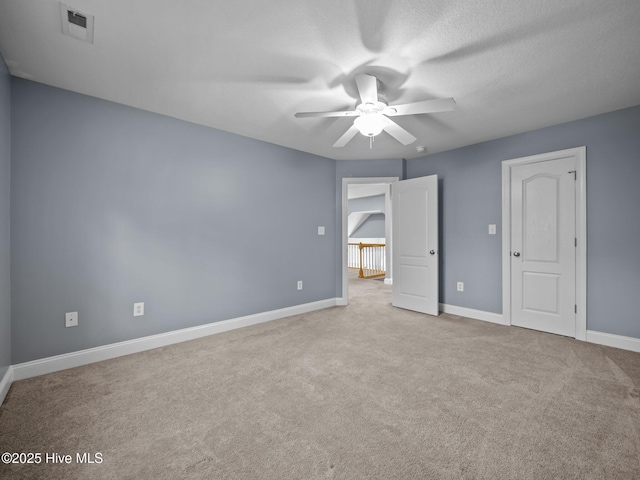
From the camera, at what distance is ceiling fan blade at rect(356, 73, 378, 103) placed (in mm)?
1983

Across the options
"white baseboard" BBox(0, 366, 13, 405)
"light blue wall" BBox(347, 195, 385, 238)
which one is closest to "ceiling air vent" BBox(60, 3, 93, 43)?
"white baseboard" BBox(0, 366, 13, 405)

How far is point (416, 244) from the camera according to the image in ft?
14.5

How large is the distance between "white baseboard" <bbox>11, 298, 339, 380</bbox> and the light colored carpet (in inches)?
4.1

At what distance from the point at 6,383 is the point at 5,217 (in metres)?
1.19

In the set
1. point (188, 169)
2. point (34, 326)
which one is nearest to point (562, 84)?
point (188, 169)

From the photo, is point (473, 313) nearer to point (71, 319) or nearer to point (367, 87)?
point (367, 87)

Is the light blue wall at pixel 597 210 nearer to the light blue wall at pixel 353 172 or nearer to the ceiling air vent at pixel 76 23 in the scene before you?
the light blue wall at pixel 353 172

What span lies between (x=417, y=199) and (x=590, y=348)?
254 cm

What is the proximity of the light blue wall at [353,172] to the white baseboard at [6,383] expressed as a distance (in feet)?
11.8

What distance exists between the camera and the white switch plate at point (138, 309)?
112 inches

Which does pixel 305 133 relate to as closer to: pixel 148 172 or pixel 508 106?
pixel 148 172

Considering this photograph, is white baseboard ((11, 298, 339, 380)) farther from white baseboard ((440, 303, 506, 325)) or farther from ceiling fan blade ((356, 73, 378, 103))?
ceiling fan blade ((356, 73, 378, 103))

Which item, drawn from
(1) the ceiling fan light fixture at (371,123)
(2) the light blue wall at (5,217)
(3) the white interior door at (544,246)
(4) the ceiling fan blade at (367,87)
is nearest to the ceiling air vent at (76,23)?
(2) the light blue wall at (5,217)

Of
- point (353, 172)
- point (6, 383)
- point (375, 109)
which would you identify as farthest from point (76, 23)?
point (353, 172)
